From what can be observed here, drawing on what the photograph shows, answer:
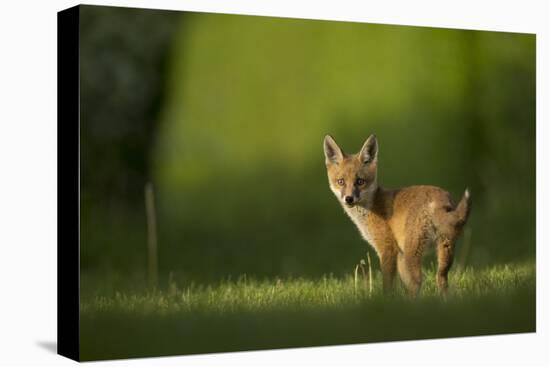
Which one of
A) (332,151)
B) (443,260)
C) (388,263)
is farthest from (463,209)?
(332,151)

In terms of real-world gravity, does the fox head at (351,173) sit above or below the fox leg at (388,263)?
above

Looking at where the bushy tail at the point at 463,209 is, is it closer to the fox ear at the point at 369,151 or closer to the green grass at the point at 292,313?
the green grass at the point at 292,313

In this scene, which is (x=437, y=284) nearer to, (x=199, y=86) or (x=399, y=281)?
(x=399, y=281)

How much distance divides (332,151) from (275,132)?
57 centimetres

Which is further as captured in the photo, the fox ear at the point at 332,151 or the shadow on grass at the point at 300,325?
the fox ear at the point at 332,151

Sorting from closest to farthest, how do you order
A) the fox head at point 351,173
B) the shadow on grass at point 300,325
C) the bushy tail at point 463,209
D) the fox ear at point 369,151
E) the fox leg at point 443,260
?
the shadow on grass at point 300,325
the fox head at point 351,173
the fox ear at point 369,151
the fox leg at point 443,260
the bushy tail at point 463,209

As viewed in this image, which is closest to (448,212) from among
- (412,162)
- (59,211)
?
(412,162)

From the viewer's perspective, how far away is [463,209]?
10609mm

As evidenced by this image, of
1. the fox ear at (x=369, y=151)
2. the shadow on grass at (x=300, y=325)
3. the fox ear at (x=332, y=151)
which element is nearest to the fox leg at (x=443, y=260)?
the shadow on grass at (x=300, y=325)

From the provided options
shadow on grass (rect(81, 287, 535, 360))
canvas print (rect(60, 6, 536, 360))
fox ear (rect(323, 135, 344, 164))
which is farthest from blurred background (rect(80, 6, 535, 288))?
shadow on grass (rect(81, 287, 535, 360))

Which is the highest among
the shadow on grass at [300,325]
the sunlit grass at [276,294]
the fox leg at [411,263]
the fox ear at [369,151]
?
the fox ear at [369,151]

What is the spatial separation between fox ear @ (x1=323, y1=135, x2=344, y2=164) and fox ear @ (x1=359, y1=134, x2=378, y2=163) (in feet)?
0.71

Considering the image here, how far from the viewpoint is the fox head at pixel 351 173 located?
1017 centimetres

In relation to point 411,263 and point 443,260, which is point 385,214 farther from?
point 443,260
